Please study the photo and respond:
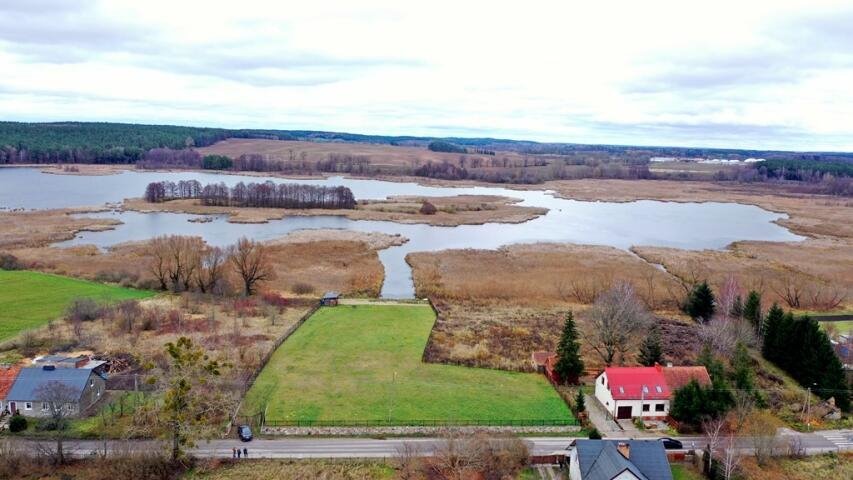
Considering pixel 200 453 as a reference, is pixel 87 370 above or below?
above

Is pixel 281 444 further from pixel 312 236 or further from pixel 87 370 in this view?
pixel 312 236

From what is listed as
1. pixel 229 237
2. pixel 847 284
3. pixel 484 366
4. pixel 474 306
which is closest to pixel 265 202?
pixel 229 237

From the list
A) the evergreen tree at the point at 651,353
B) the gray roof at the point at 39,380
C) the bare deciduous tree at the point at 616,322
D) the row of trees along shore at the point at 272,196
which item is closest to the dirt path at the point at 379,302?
the bare deciduous tree at the point at 616,322

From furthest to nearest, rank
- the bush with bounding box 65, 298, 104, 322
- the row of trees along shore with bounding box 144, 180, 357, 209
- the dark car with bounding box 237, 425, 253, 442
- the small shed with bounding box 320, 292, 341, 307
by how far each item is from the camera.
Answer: the row of trees along shore with bounding box 144, 180, 357, 209
the small shed with bounding box 320, 292, 341, 307
the bush with bounding box 65, 298, 104, 322
the dark car with bounding box 237, 425, 253, 442

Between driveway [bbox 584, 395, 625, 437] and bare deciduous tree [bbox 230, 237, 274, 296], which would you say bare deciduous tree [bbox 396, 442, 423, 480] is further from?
bare deciduous tree [bbox 230, 237, 274, 296]

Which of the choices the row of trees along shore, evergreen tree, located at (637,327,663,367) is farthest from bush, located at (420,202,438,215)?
evergreen tree, located at (637,327,663,367)
